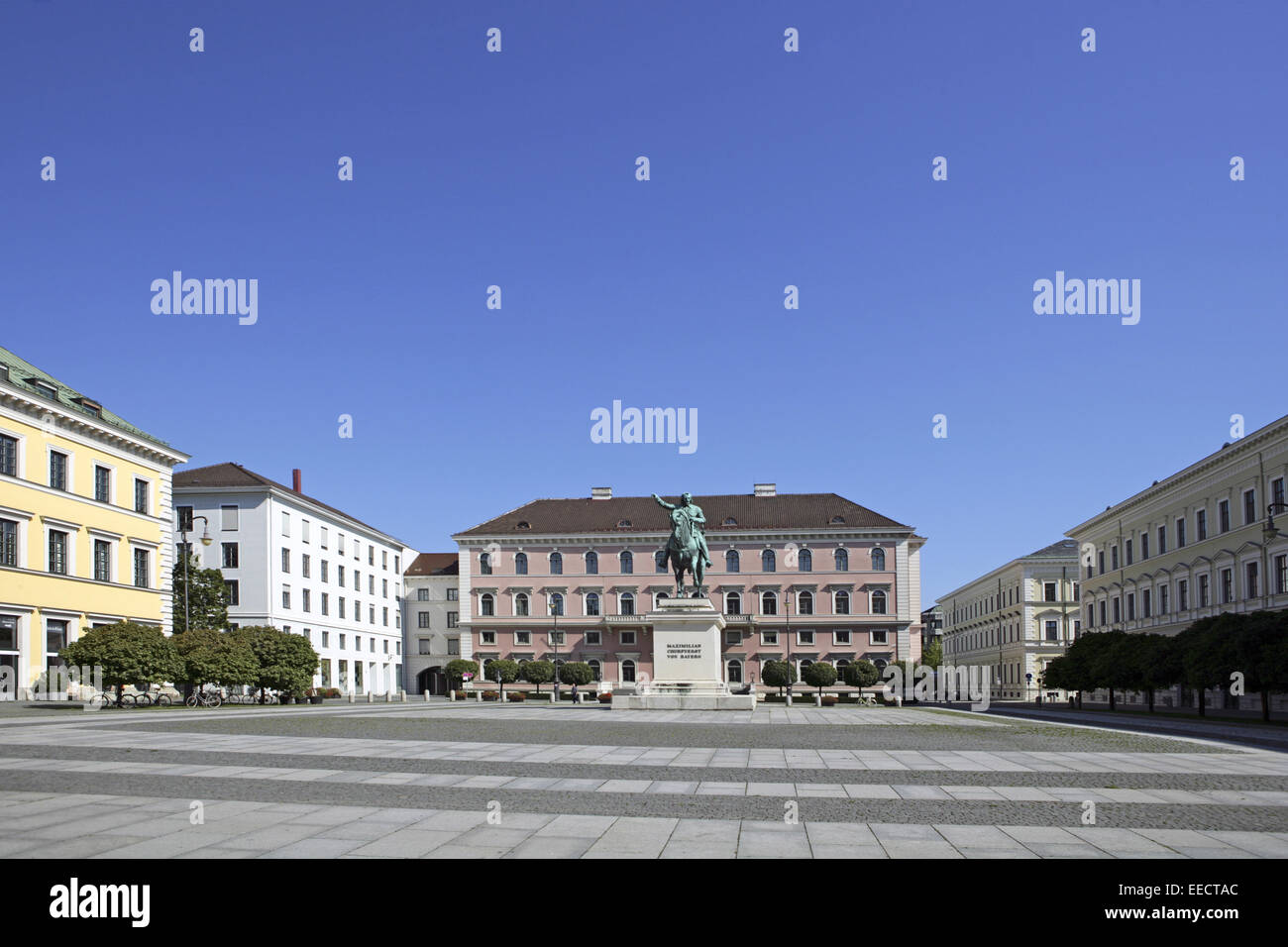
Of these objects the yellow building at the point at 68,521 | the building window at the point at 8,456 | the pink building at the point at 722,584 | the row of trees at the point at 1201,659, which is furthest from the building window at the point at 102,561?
the row of trees at the point at 1201,659

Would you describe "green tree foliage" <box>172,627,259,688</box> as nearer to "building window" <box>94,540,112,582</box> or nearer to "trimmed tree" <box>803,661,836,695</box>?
"building window" <box>94,540,112,582</box>

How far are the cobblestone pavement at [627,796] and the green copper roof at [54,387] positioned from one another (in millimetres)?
28893

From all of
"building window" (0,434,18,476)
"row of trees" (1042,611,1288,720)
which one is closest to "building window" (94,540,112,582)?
"building window" (0,434,18,476)

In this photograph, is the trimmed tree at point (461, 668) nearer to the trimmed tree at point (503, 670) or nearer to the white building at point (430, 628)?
the trimmed tree at point (503, 670)

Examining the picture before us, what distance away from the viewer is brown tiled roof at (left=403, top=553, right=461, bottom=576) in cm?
11225

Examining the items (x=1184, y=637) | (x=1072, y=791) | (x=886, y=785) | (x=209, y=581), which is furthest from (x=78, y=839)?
(x=209, y=581)

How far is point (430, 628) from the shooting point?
110 m

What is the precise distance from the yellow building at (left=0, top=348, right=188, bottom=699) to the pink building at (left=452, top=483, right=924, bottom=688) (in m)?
44.9

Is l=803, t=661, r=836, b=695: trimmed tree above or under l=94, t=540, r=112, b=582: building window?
under

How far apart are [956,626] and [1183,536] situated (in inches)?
3151

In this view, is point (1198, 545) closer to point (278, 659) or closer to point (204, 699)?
point (278, 659)
